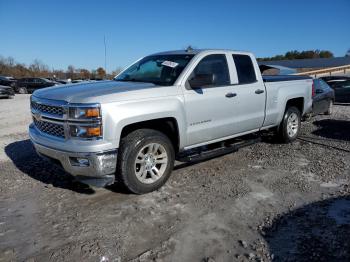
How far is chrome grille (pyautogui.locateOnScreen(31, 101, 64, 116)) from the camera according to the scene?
438 cm

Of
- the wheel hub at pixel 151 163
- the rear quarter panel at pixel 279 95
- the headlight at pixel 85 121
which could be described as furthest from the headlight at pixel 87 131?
the rear quarter panel at pixel 279 95

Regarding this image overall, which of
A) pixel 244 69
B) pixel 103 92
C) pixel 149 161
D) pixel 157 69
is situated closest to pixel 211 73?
pixel 157 69

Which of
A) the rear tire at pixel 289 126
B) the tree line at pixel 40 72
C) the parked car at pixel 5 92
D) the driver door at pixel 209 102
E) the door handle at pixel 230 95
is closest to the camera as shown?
the driver door at pixel 209 102

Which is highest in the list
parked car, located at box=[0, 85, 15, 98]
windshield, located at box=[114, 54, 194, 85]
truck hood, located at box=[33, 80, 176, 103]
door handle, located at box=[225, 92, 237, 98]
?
windshield, located at box=[114, 54, 194, 85]

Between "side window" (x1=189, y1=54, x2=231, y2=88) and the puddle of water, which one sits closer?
the puddle of water

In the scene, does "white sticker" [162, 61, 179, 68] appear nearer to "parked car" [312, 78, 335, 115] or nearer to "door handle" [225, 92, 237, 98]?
"door handle" [225, 92, 237, 98]

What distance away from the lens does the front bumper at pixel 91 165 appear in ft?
13.9

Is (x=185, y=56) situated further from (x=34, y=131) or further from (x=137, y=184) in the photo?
(x=34, y=131)

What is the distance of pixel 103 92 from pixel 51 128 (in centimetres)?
88

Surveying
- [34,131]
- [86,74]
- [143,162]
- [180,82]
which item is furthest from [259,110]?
[86,74]

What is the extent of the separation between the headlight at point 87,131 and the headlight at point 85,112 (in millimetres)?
122

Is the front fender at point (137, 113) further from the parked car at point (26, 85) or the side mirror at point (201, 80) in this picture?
the parked car at point (26, 85)

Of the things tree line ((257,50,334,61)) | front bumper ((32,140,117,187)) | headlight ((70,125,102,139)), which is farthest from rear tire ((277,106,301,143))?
tree line ((257,50,334,61))

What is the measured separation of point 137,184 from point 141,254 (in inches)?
56.6
